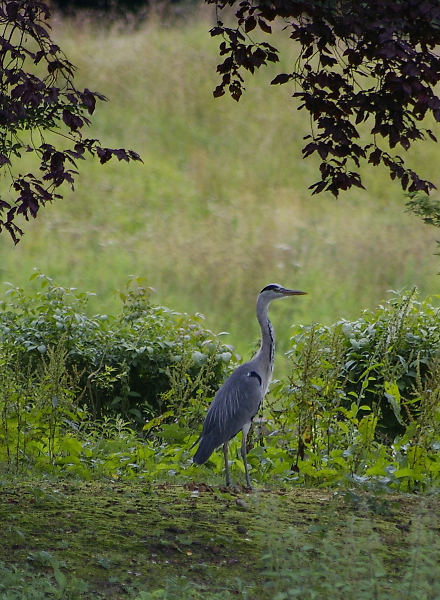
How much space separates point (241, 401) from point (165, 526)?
1.36 metres

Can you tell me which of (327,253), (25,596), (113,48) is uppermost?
(113,48)

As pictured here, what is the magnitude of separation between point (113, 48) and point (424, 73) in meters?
19.5

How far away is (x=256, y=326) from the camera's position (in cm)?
1428

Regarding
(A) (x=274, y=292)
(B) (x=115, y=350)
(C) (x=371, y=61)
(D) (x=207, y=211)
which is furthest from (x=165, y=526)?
(D) (x=207, y=211)

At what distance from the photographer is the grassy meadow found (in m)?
15.1

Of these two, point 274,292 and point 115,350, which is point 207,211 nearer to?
point 115,350

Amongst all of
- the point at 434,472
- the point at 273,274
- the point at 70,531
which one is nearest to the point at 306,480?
the point at 434,472

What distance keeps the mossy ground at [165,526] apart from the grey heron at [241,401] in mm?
332

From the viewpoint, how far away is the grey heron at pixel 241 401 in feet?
17.8

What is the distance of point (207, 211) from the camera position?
17703 mm

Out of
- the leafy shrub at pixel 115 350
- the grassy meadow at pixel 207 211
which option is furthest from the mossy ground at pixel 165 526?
the grassy meadow at pixel 207 211

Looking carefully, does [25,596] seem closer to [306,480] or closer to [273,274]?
[306,480]

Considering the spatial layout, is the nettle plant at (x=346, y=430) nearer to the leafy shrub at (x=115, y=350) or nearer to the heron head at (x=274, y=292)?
the heron head at (x=274, y=292)

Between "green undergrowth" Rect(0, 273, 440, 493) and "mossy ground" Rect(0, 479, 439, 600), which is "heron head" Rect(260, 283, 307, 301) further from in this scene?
"mossy ground" Rect(0, 479, 439, 600)
